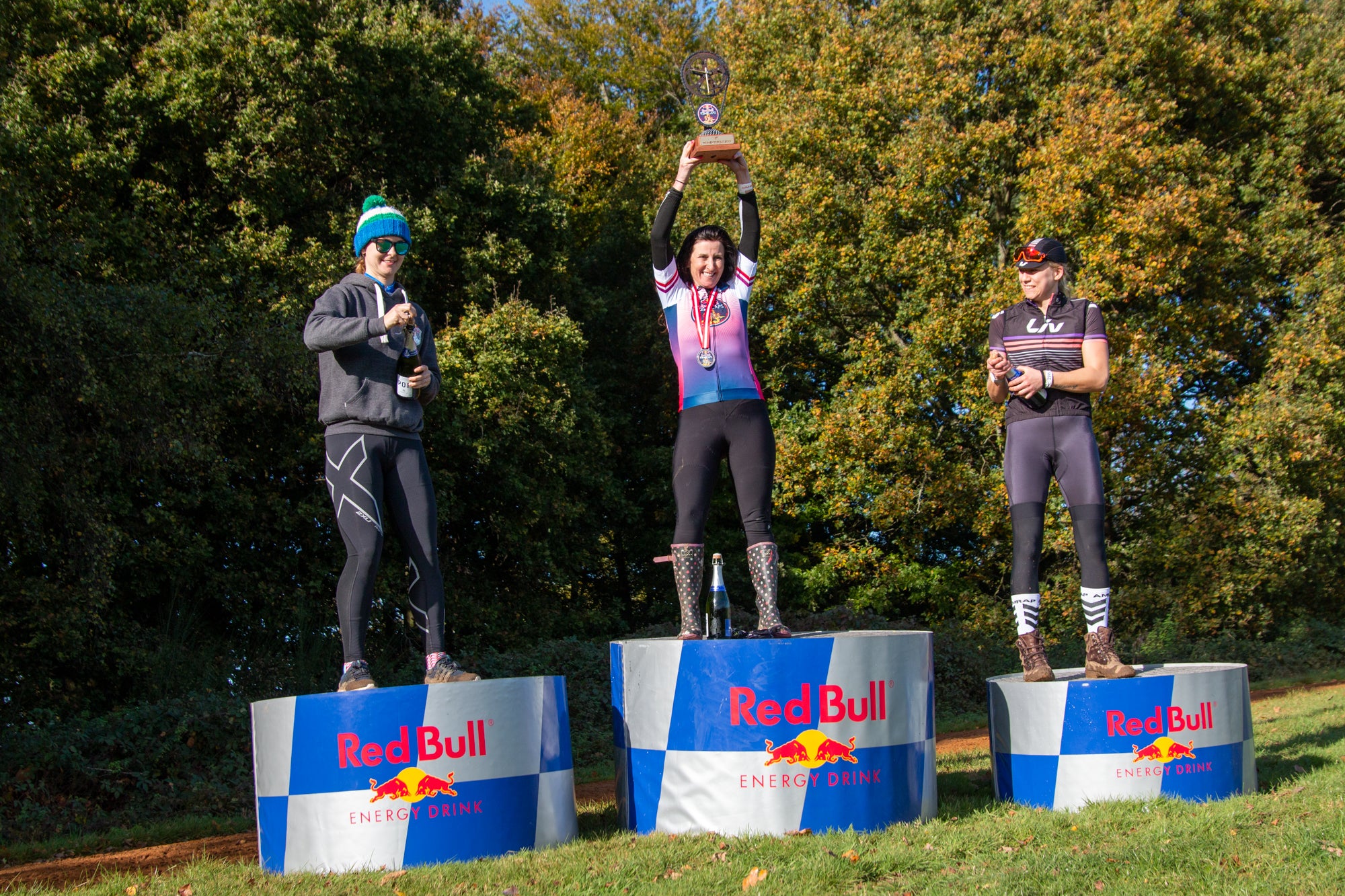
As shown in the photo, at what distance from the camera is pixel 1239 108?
61.5ft

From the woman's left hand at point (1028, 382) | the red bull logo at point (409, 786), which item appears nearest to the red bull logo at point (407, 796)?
the red bull logo at point (409, 786)

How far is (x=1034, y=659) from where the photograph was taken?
17.8 ft

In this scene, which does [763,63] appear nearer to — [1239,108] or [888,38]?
[888,38]

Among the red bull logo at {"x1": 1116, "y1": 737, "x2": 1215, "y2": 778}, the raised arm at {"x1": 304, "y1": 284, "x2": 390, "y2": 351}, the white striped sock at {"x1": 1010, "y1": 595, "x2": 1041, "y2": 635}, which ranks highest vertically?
the raised arm at {"x1": 304, "y1": 284, "x2": 390, "y2": 351}

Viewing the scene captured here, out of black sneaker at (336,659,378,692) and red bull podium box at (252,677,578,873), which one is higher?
black sneaker at (336,659,378,692)

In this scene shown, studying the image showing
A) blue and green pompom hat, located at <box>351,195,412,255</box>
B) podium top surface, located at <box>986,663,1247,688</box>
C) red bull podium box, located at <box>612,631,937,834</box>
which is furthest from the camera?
podium top surface, located at <box>986,663,1247,688</box>

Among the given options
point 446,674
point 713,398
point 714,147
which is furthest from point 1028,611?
point 446,674

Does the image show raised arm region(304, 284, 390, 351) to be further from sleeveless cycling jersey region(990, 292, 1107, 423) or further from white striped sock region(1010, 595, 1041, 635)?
white striped sock region(1010, 595, 1041, 635)

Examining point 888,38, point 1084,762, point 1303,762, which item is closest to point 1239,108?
point 888,38

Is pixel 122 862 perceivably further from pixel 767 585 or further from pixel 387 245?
pixel 767 585

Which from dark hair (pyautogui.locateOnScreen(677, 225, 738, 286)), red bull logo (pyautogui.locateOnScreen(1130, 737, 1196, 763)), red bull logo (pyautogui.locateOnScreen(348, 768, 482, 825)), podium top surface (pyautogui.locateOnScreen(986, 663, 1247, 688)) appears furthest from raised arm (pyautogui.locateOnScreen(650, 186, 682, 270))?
red bull logo (pyautogui.locateOnScreen(1130, 737, 1196, 763))

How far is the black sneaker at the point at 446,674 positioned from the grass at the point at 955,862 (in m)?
0.73

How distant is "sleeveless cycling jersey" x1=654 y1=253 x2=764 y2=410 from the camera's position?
5.25 meters

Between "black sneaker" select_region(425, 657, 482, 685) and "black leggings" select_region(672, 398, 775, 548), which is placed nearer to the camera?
"black sneaker" select_region(425, 657, 482, 685)
